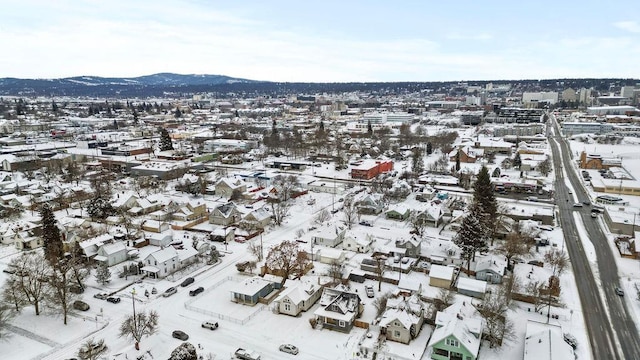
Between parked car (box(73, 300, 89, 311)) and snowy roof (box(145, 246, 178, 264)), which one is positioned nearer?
parked car (box(73, 300, 89, 311))

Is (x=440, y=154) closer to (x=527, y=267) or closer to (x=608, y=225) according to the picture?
(x=608, y=225)

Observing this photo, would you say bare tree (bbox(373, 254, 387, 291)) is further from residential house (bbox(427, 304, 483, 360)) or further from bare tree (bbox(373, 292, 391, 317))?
residential house (bbox(427, 304, 483, 360))

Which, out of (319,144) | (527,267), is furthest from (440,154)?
(527,267)

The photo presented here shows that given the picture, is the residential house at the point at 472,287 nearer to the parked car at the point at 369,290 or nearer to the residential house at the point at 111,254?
the parked car at the point at 369,290

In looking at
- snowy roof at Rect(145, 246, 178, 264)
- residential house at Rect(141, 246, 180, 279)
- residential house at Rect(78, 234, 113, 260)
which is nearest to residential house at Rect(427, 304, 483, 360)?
residential house at Rect(141, 246, 180, 279)

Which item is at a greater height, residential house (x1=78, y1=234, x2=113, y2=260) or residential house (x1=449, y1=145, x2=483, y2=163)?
residential house (x1=449, y1=145, x2=483, y2=163)

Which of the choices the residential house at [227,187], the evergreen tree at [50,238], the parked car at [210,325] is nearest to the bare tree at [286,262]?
the parked car at [210,325]
